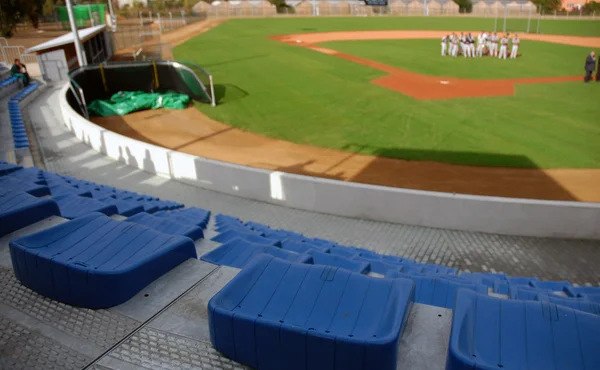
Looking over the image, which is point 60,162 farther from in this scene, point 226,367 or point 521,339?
point 521,339

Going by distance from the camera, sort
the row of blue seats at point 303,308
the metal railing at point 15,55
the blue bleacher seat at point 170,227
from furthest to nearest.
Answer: the metal railing at point 15,55 < the blue bleacher seat at point 170,227 < the row of blue seats at point 303,308

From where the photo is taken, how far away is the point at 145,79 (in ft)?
71.5

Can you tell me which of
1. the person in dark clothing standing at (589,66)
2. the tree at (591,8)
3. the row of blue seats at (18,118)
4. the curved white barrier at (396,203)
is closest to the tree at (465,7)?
the tree at (591,8)

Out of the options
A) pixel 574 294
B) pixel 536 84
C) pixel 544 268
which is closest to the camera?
pixel 574 294

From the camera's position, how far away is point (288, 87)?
78.8ft

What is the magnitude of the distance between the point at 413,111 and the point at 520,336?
16923mm

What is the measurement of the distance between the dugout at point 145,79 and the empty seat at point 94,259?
17205 mm

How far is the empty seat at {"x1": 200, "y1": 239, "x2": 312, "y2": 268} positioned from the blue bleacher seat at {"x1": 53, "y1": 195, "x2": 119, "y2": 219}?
185 cm

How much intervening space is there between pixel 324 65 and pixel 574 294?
86.2 ft

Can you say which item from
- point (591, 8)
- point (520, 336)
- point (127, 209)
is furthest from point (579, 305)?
point (591, 8)

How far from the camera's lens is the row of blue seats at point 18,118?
533 inches

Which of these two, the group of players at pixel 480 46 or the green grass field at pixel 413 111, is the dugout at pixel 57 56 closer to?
the green grass field at pixel 413 111

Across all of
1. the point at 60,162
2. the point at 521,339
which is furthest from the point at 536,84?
the point at 521,339

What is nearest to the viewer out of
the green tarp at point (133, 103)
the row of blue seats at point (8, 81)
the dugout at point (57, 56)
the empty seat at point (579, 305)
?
the empty seat at point (579, 305)
